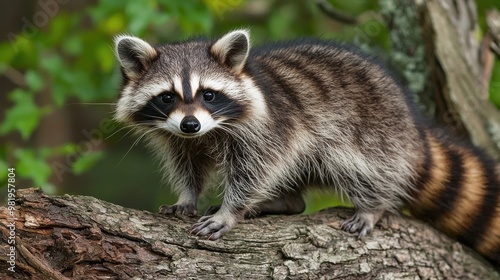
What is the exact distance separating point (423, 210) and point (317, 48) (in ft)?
5.29

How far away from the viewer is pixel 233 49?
5.32 m

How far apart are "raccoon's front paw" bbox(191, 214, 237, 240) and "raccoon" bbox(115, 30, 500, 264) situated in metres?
0.13

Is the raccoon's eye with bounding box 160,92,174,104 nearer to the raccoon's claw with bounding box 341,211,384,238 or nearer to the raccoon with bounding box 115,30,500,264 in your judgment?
the raccoon with bounding box 115,30,500,264

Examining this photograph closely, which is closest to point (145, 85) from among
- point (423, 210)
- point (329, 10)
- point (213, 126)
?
point (213, 126)

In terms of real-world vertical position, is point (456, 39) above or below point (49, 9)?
below

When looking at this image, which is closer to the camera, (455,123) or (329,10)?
(455,123)

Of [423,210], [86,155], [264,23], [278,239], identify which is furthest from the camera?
[264,23]

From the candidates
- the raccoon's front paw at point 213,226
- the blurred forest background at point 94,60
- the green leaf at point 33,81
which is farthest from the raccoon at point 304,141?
the green leaf at point 33,81

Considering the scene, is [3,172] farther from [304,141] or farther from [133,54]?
[304,141]

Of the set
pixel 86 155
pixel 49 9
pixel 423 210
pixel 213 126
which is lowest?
pixel 423 210

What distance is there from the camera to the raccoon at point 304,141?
17.4ft

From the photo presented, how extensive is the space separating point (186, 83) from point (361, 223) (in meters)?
1.71

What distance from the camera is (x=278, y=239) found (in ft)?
16.1

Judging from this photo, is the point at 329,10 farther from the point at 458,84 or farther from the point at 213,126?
the point at 213,126
